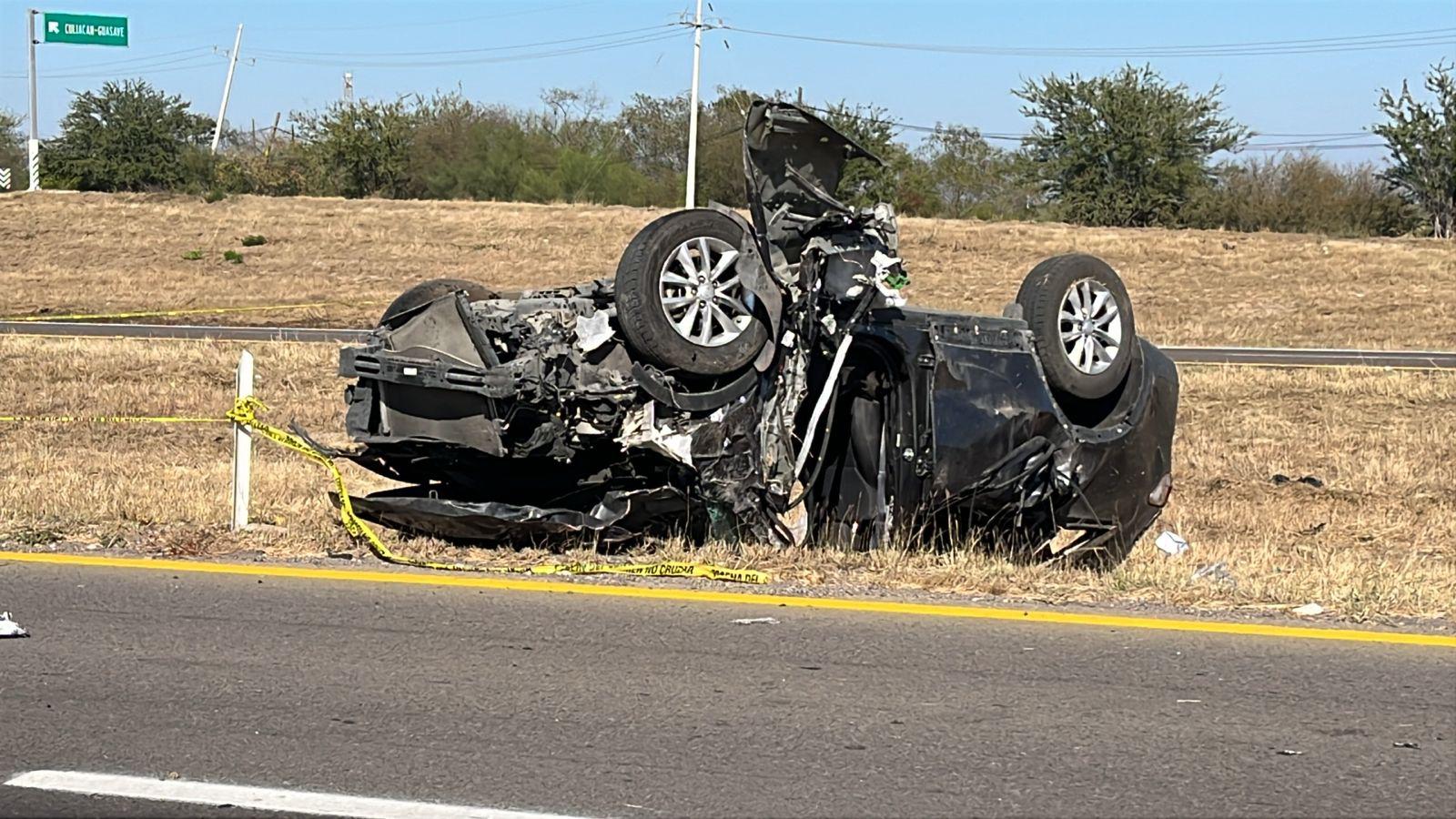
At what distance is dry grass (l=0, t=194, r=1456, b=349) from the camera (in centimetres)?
3234

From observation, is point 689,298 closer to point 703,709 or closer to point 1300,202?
point 703,709

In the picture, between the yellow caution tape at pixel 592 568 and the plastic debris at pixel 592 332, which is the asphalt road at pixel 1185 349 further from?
the plastic debris at pixel 592 332

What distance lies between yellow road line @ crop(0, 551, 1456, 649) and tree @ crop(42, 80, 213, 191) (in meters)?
59.8

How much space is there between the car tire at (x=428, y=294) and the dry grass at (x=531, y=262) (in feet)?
68.8

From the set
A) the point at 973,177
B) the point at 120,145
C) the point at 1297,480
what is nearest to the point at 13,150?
the point at 120,145

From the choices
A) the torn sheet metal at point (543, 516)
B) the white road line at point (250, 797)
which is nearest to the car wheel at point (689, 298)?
the torn sheet metal at point (543, 516)

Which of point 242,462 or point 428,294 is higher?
point 428,294

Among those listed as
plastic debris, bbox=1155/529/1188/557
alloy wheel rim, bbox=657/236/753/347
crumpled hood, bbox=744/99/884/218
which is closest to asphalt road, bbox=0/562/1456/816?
alloy wheel rim, bbox=657/236/753/347

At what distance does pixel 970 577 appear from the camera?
23.3ft

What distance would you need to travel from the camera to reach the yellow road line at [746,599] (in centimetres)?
619

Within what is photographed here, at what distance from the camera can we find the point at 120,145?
64.4 meters

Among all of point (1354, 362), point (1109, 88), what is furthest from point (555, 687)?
point (1109, 88)

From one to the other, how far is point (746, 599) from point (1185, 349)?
20789 millimetres

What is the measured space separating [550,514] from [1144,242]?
123ft
